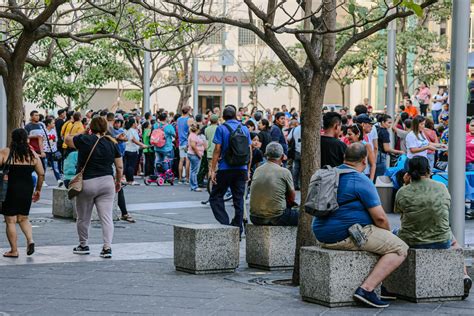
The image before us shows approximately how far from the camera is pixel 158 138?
→ 2553 cm

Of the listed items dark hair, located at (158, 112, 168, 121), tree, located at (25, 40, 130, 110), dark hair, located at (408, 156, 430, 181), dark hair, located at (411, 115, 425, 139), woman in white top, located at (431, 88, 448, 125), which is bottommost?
dark hair, located at (408, 156, 430, 181)

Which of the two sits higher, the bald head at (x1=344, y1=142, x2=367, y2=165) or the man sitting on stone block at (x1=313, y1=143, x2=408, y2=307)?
the bald head at (x1=344, y1=142, x2=367, y2=165)

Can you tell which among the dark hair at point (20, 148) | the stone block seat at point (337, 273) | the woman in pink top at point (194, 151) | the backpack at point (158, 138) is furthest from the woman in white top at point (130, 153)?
the stone block seat at point (337, 273)

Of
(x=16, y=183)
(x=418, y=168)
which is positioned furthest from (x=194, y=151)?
(x=418, y=168)

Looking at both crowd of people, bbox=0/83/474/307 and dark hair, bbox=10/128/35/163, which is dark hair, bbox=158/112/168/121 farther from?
dark hair, bbox=10/128/35/163

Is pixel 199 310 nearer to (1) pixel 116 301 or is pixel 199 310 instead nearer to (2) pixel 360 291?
(1) pixel 116 301

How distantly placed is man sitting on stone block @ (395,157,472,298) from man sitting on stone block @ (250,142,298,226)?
2108 millimetres

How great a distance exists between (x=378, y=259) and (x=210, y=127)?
40.2 feet

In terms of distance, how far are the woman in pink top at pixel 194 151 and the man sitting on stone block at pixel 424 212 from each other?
1347cm

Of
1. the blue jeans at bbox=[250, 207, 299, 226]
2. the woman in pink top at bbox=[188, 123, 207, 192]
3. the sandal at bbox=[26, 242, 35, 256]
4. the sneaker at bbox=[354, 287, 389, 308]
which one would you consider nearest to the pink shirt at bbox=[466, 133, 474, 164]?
the blue jeans at bbox=[250, 207, 299, 226]

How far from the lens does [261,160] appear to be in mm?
19891

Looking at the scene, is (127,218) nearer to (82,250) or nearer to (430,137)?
(82,250)

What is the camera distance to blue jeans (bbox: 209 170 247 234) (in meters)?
13.5

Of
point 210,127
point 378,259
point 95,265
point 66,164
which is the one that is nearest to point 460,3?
point 378,259
